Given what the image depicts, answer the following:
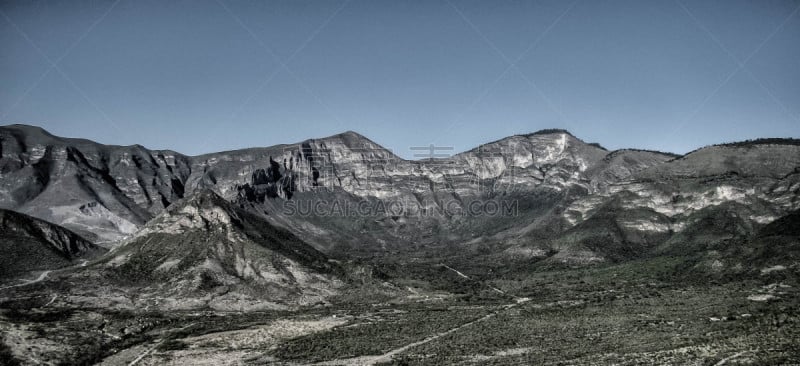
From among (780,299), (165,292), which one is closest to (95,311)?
(165,292)

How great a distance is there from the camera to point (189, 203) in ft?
577

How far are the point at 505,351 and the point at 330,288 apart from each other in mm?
72501

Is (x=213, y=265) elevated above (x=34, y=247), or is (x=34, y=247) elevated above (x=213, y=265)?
(x=34, y=247)

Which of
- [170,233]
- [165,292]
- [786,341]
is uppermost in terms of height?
[170,233]

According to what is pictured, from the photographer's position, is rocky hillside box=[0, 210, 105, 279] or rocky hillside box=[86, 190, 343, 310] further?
rocky hillside box=[0, 210, 105, 279]

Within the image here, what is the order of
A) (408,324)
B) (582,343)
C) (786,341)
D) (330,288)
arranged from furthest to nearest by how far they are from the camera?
(330,288) → (408,324) → (582,343) → (786,341)

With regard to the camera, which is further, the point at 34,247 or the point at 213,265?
the point at 34,247

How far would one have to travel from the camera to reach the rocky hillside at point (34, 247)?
525 feet

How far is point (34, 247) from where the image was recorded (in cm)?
17025

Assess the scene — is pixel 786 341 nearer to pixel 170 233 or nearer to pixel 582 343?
pixel 582 343

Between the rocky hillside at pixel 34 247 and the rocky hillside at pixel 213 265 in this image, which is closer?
the rocky hillside at pixel 213 265

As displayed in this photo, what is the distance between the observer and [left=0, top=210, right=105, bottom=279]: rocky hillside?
16000 cm

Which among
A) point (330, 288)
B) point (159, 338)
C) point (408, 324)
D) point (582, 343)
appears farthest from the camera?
point (330, 288)

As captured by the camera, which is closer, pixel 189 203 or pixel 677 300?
pixel 677 300
